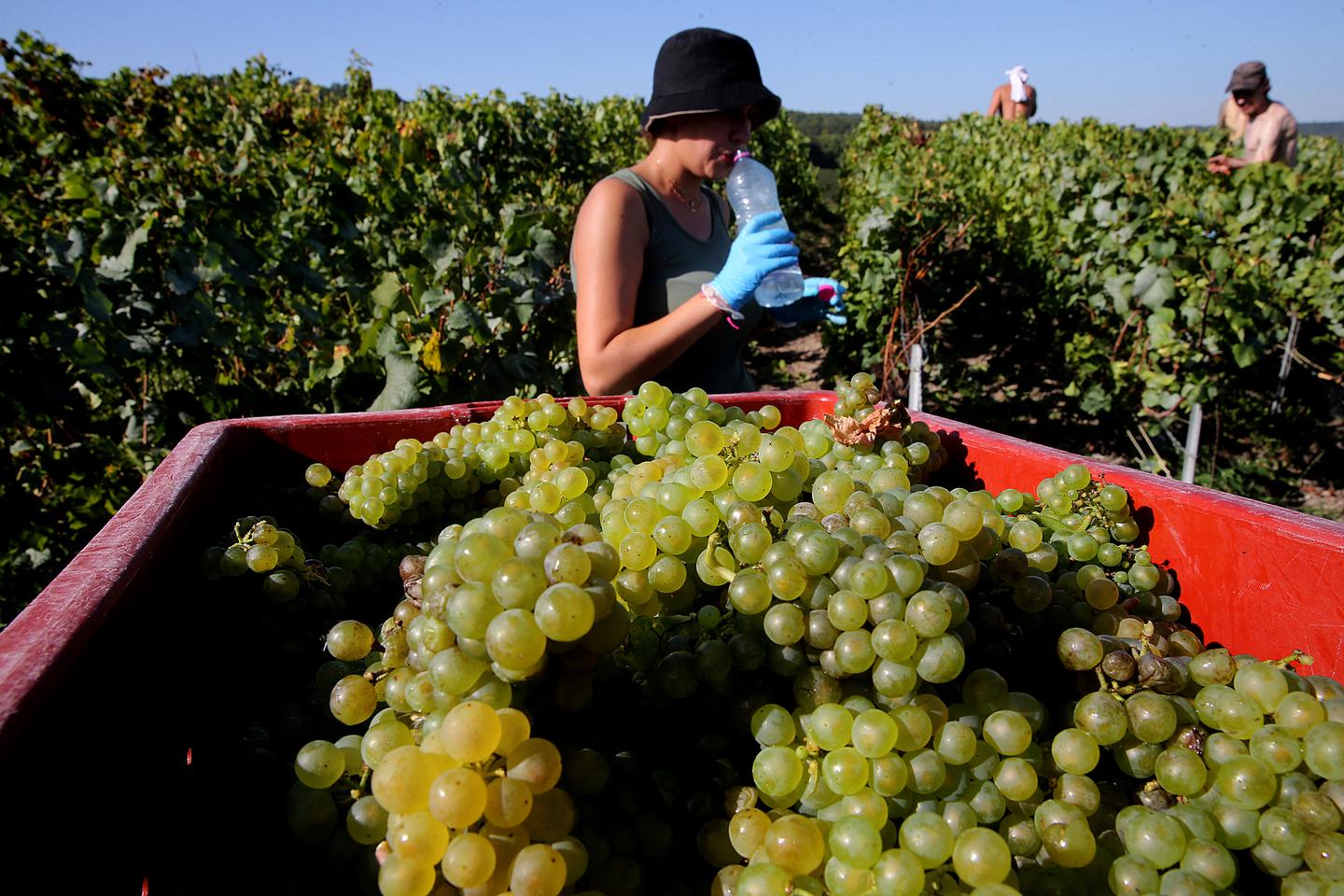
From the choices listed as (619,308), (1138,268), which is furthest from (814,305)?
(1138,268)

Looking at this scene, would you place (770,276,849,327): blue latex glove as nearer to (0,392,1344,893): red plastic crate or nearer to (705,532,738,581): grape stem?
(0,392,1344,893): red plastic crate

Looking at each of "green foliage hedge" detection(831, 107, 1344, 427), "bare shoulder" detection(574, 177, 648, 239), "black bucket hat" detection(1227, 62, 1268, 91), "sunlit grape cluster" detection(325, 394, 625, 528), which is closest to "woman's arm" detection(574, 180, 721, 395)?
"bare shoulder" detection(574, 177, 648, 239)

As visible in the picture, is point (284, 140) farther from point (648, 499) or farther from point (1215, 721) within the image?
point (1215, 721)

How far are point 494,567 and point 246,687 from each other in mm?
596

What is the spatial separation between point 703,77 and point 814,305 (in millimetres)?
990

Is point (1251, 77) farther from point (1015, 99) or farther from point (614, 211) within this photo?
point (1015, 99)

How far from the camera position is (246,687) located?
105 centimetres

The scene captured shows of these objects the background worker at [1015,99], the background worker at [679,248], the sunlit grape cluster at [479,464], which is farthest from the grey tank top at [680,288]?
the background worker at [1015,99]

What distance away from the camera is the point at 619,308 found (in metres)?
2.44

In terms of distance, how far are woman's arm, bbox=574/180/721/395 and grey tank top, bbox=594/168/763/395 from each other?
0.35 feet

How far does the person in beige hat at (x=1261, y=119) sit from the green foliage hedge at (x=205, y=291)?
22.3 feet

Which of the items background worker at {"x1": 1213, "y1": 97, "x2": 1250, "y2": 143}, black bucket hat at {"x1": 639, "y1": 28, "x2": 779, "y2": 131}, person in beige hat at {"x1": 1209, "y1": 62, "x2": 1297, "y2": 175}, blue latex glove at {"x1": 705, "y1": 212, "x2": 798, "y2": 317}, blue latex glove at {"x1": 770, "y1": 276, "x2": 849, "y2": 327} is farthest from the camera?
background worker at {"x1": 1213, "y1": 97, "x2": 1250, "y2": 143}

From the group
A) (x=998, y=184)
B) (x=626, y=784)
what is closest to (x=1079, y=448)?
(x=998, y=184)

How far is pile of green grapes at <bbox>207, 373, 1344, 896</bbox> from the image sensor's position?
0.67m
